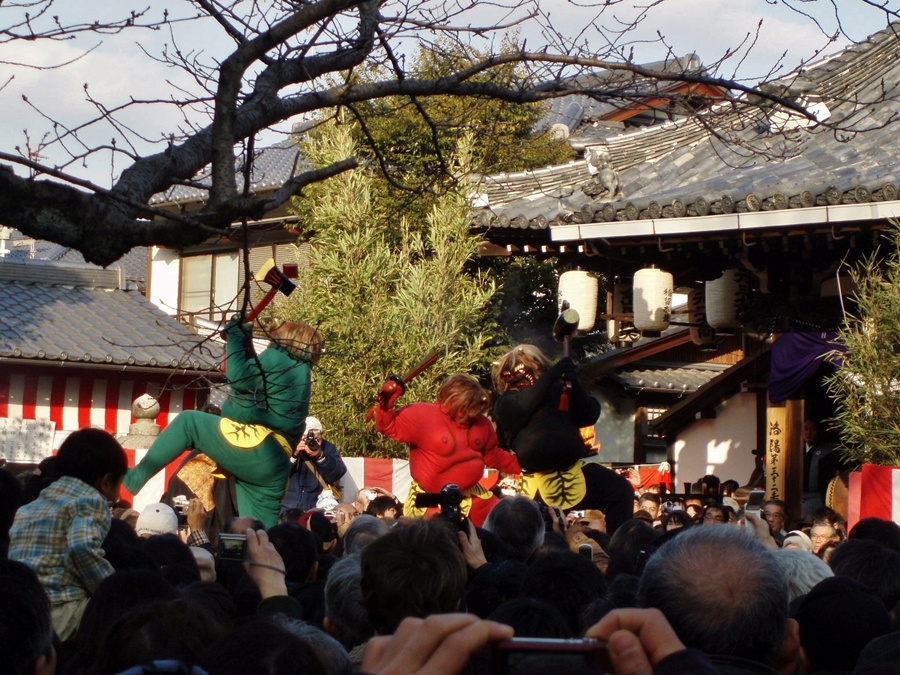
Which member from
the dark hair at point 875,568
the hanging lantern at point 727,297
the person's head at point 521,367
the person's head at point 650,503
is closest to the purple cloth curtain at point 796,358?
the hanging lantern at point 727,297

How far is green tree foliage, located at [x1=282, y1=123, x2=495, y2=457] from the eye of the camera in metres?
12.3

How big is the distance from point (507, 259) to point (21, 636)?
13215 mm

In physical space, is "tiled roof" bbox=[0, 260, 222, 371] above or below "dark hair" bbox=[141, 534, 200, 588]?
above

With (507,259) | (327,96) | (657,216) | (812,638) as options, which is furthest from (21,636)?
(507,259)

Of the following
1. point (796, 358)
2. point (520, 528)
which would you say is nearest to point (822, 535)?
point (520, 528)

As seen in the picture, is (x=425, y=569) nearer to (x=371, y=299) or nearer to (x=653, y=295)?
(x=653, y=295)

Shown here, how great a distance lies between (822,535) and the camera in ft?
20.0

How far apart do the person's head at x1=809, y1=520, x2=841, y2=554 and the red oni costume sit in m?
1.81

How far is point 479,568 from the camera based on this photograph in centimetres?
356

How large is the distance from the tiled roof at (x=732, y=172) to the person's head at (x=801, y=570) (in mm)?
3932

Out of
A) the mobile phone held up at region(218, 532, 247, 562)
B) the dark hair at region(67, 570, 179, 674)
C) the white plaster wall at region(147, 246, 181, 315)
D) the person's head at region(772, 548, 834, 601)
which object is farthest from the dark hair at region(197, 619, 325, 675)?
the white plaster wall at region(147, 246, 181, 315)

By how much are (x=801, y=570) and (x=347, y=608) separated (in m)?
1.53

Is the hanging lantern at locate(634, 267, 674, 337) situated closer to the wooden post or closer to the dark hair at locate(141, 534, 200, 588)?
the wooden post

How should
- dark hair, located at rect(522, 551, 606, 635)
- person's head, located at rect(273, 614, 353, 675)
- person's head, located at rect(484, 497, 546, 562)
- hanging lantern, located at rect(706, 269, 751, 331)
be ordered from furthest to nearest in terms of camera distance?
hanging lantern, located at rect(706, 269, 751, 331)
person's head, located at rect(484, 497, 546, 562)
dark hair, located at rect(522, 551, 606, 635)
person's head, located at rect(273, 614, 353, 675)
